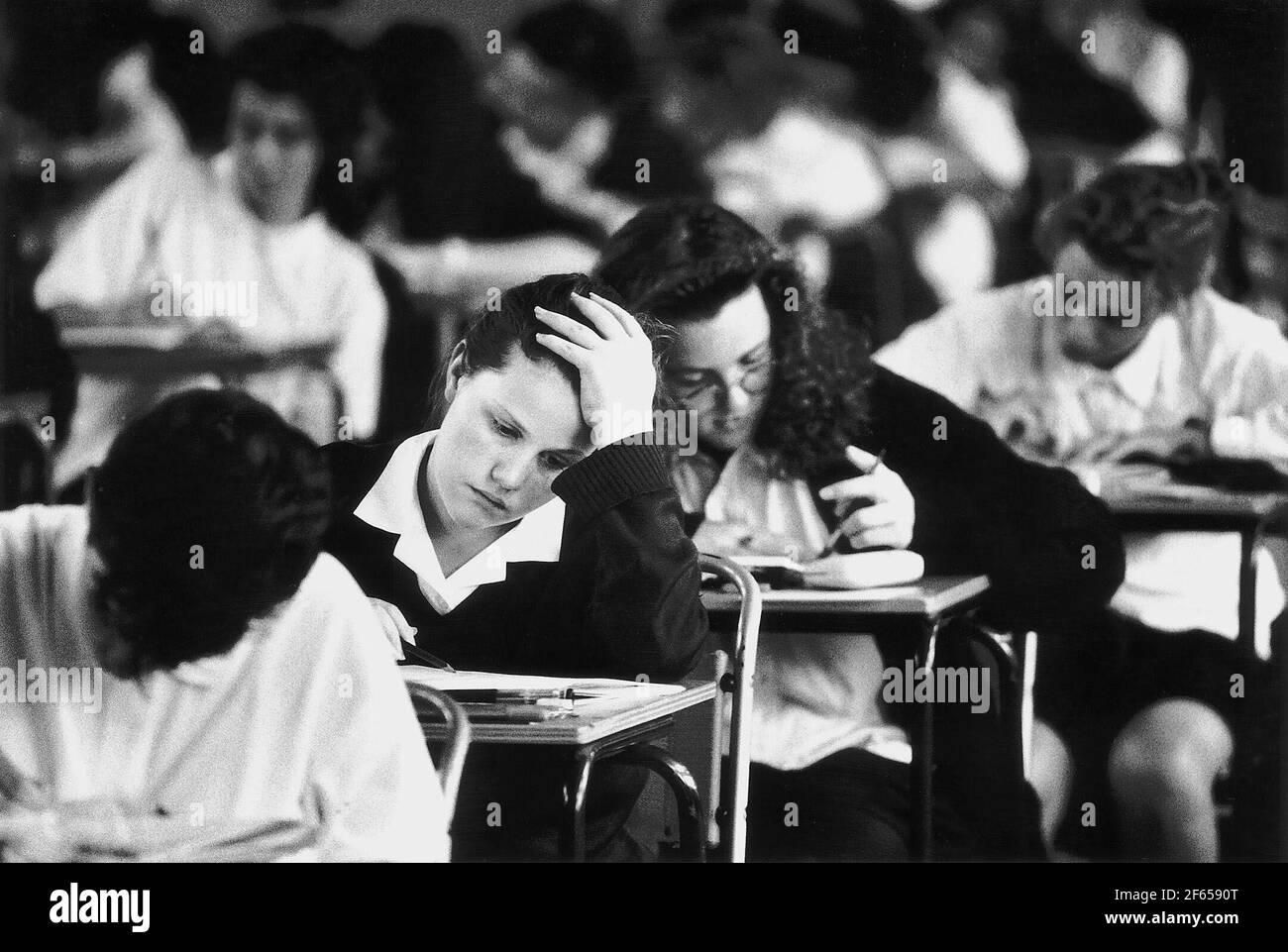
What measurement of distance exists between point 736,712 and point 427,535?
748 millimetres

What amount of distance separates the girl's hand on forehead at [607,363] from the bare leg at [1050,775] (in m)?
1.07

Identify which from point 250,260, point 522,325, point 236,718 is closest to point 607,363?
point 522,325

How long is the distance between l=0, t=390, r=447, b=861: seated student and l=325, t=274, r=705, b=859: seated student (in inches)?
4.4

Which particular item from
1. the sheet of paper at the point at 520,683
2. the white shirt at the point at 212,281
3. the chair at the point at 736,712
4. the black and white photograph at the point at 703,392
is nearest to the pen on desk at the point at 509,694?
the sheet of paper at the point at 520,683

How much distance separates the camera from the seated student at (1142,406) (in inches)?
116

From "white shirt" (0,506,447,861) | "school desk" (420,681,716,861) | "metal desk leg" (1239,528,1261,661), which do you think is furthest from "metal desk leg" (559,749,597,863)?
"metal desk leg" (1239,528,1261,661)

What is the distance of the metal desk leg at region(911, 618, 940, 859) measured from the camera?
286cm

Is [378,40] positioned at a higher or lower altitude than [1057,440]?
higher

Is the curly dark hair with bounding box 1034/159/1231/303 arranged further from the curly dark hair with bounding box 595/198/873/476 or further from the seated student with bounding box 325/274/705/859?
the seated student with bounding box 325/274/705/859

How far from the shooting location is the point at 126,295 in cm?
300

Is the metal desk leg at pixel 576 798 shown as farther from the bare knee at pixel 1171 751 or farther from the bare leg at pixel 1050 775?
the bare knee at pixel 1171 751

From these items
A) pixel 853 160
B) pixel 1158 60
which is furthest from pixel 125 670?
pixel 1158 60
